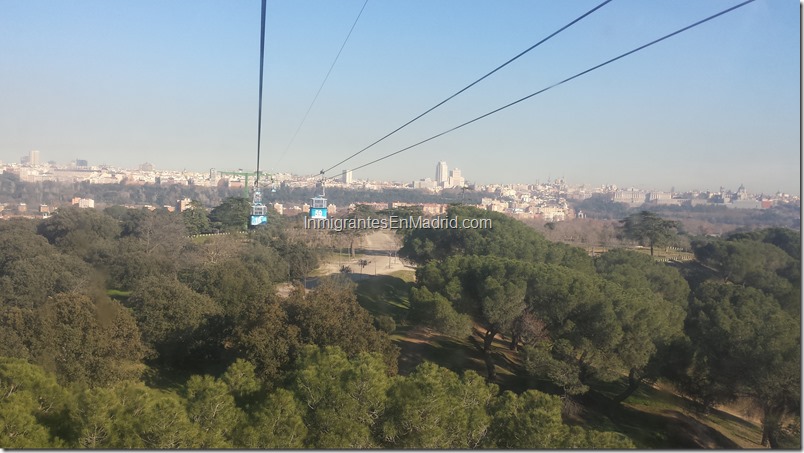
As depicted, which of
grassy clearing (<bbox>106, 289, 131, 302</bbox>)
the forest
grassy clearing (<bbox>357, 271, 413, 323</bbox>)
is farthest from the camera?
grassy clearing (<bbox>357, 271, 413, 323</bbox>)

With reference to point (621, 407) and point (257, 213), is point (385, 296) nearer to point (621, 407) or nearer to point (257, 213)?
point (257, 213)

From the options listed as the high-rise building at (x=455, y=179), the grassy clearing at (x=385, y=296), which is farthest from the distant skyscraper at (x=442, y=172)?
the grassy clearing at (x=385, y=296)

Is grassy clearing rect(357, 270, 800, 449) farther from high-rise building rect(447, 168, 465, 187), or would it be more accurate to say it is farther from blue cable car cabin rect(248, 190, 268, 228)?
high-rise building rect(447, 168, 465, 187)

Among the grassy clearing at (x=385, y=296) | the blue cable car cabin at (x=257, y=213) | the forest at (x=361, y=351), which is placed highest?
the blue cable car cabin at (x=257, y=213)

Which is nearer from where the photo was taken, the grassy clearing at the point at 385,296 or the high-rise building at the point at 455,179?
the grassy clearing at the point at 385,296

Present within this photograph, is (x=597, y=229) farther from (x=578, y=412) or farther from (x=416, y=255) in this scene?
(x=578, y=412)

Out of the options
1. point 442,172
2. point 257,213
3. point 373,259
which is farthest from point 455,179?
point 257,213

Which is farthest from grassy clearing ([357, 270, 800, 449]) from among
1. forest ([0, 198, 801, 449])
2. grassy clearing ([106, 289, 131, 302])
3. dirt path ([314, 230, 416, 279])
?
dirt path ([314, 230, 416, 279])

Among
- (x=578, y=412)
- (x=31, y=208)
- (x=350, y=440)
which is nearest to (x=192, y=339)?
(x=350, y=440)

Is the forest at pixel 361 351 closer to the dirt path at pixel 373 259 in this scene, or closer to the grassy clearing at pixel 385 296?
the grassy clearing at pixel 385 296
